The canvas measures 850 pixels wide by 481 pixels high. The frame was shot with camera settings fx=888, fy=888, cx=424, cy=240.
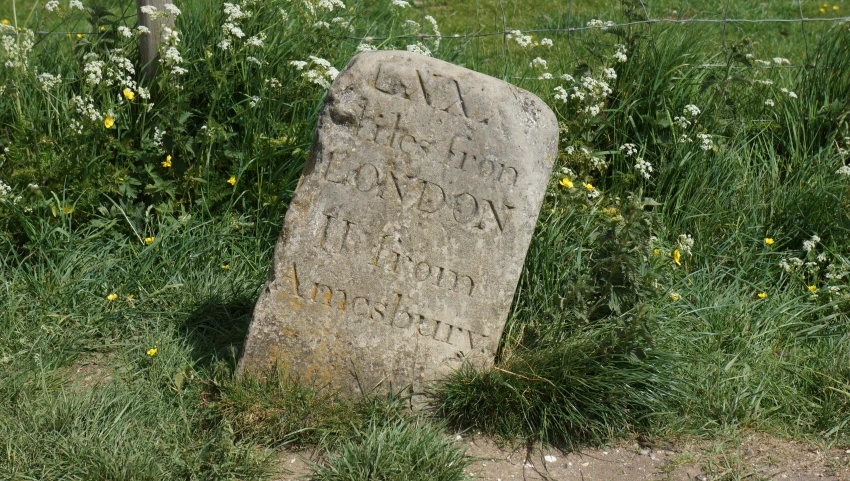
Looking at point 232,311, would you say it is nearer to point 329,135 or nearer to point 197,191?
point 197,191

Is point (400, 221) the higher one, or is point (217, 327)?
point (400, 221)

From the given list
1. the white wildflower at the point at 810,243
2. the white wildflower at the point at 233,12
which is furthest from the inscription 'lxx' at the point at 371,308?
the white wildflower at the point at 810,243

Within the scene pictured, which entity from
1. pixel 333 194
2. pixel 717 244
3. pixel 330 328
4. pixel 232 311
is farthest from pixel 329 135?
pixel 717 244

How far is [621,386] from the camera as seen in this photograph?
3082 mm

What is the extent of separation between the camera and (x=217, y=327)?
11.4 feet

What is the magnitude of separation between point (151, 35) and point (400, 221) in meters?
1.77

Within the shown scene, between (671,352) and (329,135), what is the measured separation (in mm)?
1429

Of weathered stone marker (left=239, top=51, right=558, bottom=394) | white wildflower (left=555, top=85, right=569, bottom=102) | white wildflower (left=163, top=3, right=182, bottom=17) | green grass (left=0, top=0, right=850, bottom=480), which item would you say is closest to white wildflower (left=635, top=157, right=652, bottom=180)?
green grass (left=0, top=0, right=850, bottom=480)

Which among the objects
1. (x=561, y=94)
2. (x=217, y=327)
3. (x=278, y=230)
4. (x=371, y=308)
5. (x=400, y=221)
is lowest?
(x=217, y=327)

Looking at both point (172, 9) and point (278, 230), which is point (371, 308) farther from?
point (172, 9)

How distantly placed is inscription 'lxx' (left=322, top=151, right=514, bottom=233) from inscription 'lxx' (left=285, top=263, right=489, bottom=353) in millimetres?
328

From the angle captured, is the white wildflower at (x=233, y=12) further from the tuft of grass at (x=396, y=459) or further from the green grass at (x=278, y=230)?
the tuft of grass at (x=396, y=459)

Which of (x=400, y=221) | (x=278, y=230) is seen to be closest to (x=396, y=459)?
(x=400, y=221)

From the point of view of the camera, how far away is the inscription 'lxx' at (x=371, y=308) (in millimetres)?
3027
